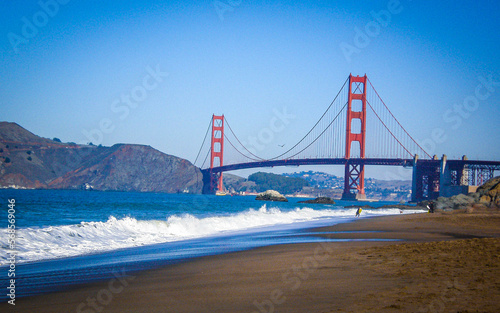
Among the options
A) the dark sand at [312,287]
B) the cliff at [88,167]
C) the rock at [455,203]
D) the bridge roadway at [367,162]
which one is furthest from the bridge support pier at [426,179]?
the dark sand at [312,287]

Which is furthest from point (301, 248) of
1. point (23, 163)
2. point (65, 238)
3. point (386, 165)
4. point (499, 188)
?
point (23, 163)

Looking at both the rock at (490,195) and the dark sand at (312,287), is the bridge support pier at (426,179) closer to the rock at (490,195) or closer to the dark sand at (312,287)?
the rock at (490,195)

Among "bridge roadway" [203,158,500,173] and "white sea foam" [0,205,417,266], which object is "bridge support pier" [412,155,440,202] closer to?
"bridge roadway" [203,158,500,173]

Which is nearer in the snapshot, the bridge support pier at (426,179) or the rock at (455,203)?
the rock at (455,203)

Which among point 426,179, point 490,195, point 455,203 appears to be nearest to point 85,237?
point 455,203

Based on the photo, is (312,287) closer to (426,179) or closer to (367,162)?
(367,162)

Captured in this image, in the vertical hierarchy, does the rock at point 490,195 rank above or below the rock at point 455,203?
above
